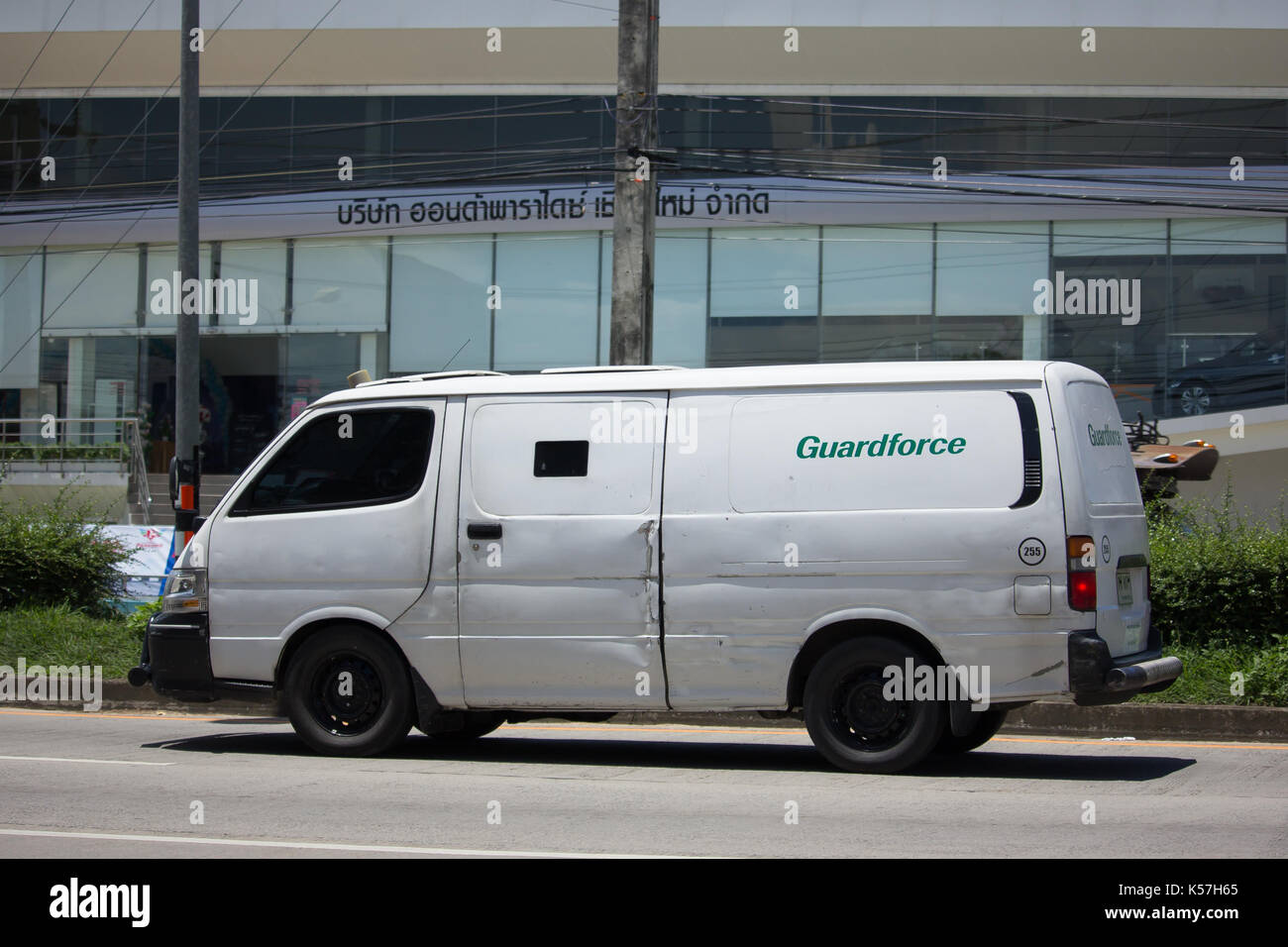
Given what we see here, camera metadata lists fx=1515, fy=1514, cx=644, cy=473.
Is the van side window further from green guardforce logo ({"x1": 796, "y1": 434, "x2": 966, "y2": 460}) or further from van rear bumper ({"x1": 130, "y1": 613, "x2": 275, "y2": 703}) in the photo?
green guardforce logo ({"x1": 796, "y1": 434, "x2": 966, "y2": 460})

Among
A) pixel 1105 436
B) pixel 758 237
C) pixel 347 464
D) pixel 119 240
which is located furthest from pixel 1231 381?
pixel 119 240

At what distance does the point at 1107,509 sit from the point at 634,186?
6.32 m

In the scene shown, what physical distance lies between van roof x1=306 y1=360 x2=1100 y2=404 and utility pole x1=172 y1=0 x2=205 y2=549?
6.32 m

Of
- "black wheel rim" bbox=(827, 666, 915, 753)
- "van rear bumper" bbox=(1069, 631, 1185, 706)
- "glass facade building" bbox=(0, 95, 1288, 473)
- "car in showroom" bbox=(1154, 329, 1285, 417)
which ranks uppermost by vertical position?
"glass facade building" bbox=(0, 95, 1288, 473)

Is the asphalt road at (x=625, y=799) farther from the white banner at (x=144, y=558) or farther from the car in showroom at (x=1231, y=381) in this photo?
the car in showroom at (x=1231, y=381)

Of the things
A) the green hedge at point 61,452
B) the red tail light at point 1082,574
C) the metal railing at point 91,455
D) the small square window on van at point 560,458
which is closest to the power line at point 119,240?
the metal railing at point 91,455

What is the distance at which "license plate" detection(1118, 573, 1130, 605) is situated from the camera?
859 centimetres

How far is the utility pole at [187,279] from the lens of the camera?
15789mm

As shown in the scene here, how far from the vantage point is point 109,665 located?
45.0 feet

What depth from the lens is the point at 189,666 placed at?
9.86 meters

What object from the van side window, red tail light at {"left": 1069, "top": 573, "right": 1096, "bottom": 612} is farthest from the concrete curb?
the van side window

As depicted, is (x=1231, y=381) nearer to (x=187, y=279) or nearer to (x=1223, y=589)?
(x=1223, y=589)

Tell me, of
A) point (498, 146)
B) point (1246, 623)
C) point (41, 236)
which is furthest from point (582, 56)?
point (1246, 623)
